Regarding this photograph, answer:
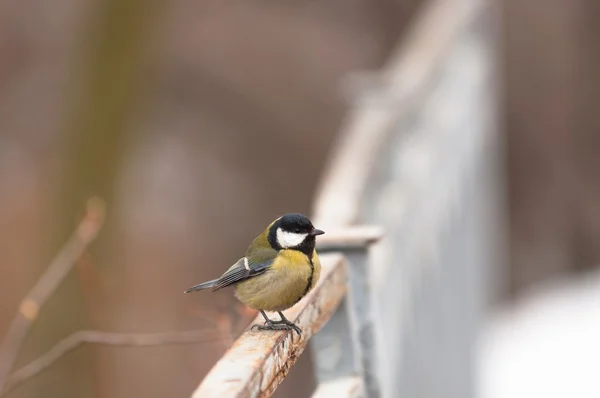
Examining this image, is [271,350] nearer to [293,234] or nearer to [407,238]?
[293,234]

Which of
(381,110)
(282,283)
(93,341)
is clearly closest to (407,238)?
(381,110)

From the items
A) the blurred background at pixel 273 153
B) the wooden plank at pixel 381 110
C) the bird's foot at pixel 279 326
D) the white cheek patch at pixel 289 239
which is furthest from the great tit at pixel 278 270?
the blurred background at pixel 273 153

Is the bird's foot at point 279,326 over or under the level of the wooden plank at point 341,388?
over

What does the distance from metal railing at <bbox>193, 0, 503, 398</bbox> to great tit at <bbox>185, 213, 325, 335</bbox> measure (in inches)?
2.2

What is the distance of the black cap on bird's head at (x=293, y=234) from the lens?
3627 mm

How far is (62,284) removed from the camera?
7.57m

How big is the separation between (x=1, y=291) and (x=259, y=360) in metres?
9.93

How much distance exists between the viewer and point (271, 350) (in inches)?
110

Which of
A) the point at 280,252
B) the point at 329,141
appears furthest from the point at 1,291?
the point at 280,252

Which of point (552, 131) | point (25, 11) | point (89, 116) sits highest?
point (25, 11)

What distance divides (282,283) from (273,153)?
45.5 feet

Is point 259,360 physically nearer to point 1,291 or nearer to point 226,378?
point 226,378

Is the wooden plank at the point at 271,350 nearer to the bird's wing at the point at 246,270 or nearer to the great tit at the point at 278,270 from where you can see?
the great tit at the point at 278,270

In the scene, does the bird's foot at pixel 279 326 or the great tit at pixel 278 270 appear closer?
the bird's foot at pixel 279 326
